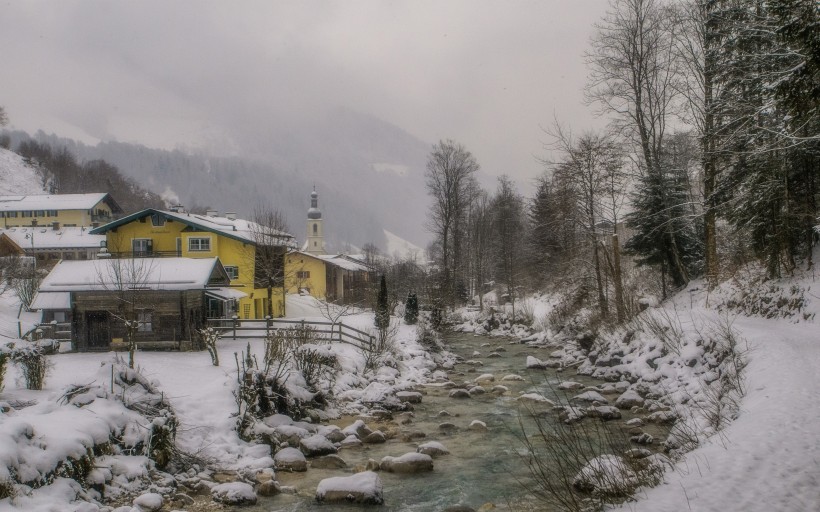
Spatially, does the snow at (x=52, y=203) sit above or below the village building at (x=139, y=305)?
above

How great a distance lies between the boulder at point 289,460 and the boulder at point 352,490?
1.59 meters

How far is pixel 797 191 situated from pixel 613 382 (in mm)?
8360

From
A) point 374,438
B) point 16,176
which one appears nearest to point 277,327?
point 374,438

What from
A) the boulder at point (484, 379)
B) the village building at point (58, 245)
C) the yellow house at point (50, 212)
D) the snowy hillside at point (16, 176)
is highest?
the snowy hillside at point (16, 176)

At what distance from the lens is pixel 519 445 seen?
39.7 ft

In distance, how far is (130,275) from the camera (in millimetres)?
22297

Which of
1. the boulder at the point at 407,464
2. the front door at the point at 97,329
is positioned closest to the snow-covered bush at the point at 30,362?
the boulder at the point at 407,464

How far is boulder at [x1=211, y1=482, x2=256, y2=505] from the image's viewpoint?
926cm

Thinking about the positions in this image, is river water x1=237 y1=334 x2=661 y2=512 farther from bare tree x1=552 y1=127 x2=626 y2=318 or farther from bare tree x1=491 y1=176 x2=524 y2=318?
bare tree x1=491 y1=176 x2=524 y2=318

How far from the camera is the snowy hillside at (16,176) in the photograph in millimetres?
93250

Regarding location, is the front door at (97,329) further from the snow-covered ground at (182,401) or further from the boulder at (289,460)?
the boulder at (289,460)

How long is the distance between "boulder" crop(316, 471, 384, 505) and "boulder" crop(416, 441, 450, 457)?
2290 mm

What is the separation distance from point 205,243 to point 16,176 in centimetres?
8838

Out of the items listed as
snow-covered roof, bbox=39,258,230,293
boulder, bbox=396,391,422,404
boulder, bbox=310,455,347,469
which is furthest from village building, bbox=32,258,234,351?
boulder, bbox=310,455,347,469
